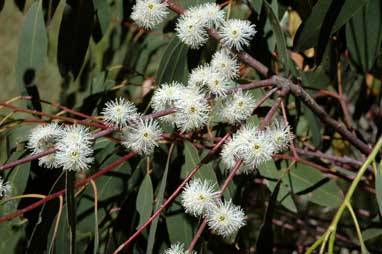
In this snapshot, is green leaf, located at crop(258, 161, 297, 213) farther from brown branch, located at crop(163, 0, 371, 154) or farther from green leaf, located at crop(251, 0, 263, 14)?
green leaf, located at crop(251, 0, 263, 14)

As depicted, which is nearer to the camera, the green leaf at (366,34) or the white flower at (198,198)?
the white flower at (198,198)

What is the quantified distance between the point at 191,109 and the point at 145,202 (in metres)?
0.29

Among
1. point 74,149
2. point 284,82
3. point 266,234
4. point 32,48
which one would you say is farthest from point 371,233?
point 32,48

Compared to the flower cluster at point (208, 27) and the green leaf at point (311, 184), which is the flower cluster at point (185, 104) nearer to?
the flower cluster at point (208, 27)

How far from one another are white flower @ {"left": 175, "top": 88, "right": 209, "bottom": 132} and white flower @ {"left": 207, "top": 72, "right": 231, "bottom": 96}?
25 millimetres

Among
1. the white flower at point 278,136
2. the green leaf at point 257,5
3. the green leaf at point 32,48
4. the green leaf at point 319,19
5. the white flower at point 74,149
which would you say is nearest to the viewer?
the white flower at point 74,149

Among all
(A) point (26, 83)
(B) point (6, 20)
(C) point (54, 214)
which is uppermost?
(B) point (6, 20)

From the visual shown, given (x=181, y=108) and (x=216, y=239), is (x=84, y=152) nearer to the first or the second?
(x=181, y=108)

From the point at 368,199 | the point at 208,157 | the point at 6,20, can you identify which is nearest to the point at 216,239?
the point at 208,157

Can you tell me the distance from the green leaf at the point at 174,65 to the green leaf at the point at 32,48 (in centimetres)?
34

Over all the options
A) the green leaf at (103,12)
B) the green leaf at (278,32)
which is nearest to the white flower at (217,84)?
the green leaf at (278,32)

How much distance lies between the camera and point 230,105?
3.89 feet

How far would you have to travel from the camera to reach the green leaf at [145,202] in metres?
1.25

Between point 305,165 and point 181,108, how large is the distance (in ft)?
1.77
